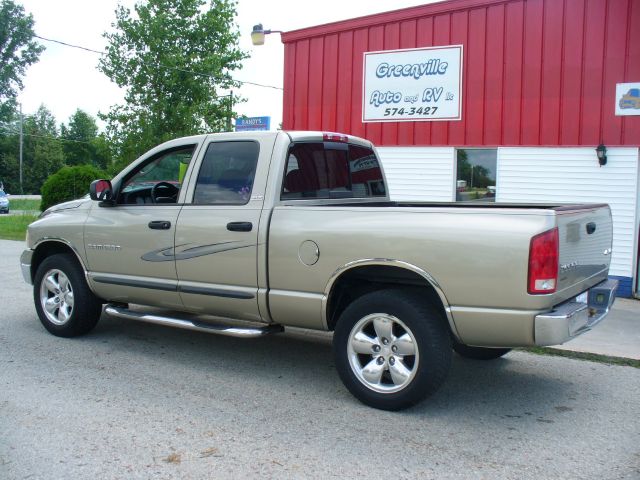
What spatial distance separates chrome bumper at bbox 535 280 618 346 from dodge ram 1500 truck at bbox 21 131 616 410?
0.4 inches

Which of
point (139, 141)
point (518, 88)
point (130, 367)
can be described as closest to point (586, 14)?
point (518, 88)

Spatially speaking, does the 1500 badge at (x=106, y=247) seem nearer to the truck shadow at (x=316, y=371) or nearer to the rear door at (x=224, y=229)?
the rear door at (x=224, y=229)

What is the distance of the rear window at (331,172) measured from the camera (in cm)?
547

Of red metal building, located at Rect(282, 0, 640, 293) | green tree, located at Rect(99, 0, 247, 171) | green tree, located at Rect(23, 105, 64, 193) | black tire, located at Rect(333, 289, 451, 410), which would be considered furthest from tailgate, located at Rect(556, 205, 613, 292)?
green tree, located at Rect(23, 105, 64, 193)

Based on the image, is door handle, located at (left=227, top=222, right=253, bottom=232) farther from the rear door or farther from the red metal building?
the red metal building

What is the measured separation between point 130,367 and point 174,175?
180 centimetres

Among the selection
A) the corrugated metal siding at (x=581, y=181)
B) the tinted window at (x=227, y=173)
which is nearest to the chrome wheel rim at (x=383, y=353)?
the tinted window at (x=227, y=173)

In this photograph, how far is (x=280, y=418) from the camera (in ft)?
14.5

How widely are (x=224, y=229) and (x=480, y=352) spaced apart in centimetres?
255

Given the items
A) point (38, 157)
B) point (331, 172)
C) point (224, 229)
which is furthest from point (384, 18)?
point (38, 157)

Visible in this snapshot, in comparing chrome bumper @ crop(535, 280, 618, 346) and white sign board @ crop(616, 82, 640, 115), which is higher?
white sign board @ crop(616, 82, 640, 115)

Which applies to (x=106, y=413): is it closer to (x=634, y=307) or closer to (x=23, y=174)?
(x=634, y=307)

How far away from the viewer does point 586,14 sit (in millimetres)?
9406

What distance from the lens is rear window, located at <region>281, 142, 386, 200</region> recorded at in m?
5.47
